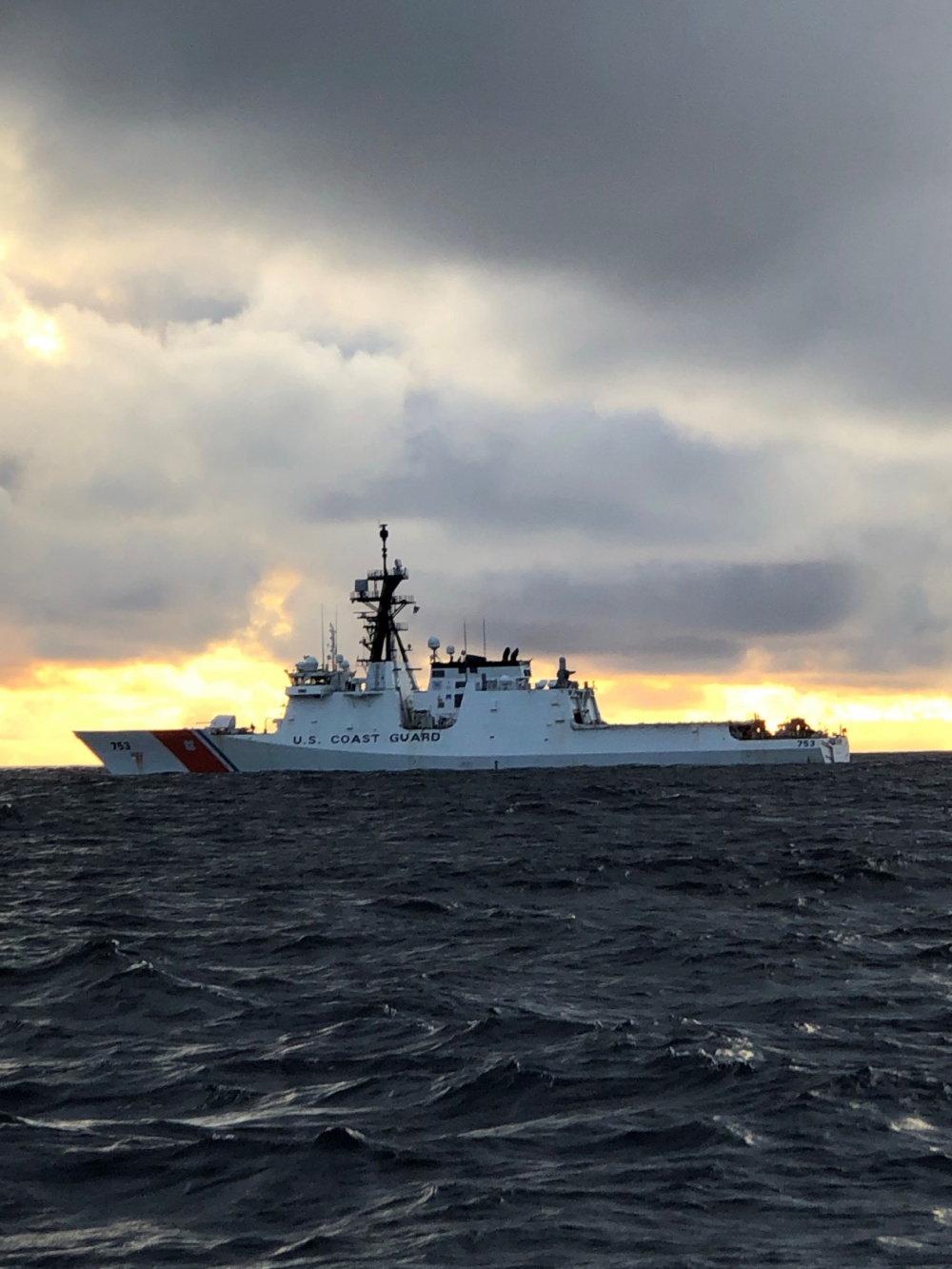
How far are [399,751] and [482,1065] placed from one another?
4899cm

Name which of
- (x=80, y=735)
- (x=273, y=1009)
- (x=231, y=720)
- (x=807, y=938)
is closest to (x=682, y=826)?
(x=807, y=938)

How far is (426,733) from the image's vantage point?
57.8m

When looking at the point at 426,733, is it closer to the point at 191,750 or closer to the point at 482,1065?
the point at 191,750

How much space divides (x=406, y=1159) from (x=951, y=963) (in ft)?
24.4

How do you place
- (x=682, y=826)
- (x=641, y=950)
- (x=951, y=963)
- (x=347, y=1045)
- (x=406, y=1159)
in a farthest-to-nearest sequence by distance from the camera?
(x=682, y=826)
(x=641, y=950)
(x=951, y=963)
(x=347, y=1045)
(x=406, y=1159)

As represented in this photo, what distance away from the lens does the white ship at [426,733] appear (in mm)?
57750

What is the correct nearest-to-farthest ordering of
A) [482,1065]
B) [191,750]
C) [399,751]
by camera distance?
[482,1065] → [399,751] → [191,750]

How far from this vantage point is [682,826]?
28.0 m

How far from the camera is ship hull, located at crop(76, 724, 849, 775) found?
5769 cm

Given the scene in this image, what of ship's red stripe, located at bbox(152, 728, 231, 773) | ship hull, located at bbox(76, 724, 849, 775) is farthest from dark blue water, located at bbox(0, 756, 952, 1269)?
ship's red stripe, located at bbox(152, 728, 231, 773)

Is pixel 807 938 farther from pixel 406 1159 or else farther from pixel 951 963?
pixel 406 1159

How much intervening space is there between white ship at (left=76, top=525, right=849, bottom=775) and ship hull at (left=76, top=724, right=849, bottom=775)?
0.15 feet

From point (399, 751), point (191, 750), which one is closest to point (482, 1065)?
point (399, 751)

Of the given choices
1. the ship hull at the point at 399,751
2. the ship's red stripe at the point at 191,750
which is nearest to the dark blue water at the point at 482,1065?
the ship hull at the point at 399,751
